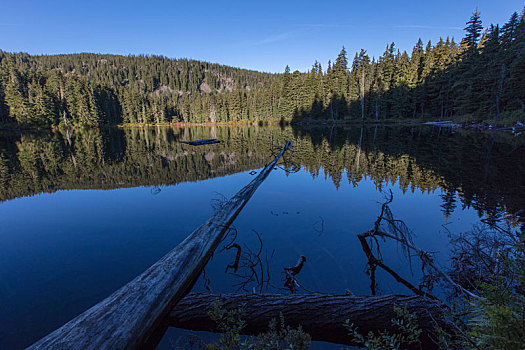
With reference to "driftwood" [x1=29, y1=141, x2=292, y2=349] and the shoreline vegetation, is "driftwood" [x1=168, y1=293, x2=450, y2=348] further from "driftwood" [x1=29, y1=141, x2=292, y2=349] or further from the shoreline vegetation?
the shoreline vegetation

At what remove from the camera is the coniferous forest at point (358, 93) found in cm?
3422

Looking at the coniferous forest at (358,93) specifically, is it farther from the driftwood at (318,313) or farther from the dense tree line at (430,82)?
the driftwood at (318,313)

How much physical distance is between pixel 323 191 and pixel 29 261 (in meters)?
10.2

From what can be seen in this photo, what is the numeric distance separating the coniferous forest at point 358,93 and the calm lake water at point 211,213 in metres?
25.8

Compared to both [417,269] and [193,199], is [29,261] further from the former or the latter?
[417,269]

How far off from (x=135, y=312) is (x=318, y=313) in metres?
2.46

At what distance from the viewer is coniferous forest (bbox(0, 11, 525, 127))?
112 ft

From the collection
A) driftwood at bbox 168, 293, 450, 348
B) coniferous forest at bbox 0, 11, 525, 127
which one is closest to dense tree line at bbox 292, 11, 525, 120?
coniferous forest at bbox 0, 11, 525, 127

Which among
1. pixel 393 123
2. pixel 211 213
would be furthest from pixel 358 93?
pixel 211 213

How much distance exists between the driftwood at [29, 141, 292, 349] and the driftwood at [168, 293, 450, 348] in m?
0.42

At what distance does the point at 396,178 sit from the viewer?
12.2 meters

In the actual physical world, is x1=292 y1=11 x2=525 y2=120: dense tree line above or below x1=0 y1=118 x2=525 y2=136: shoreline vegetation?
above

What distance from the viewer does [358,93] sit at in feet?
192

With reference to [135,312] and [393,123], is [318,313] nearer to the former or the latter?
[135,312]
